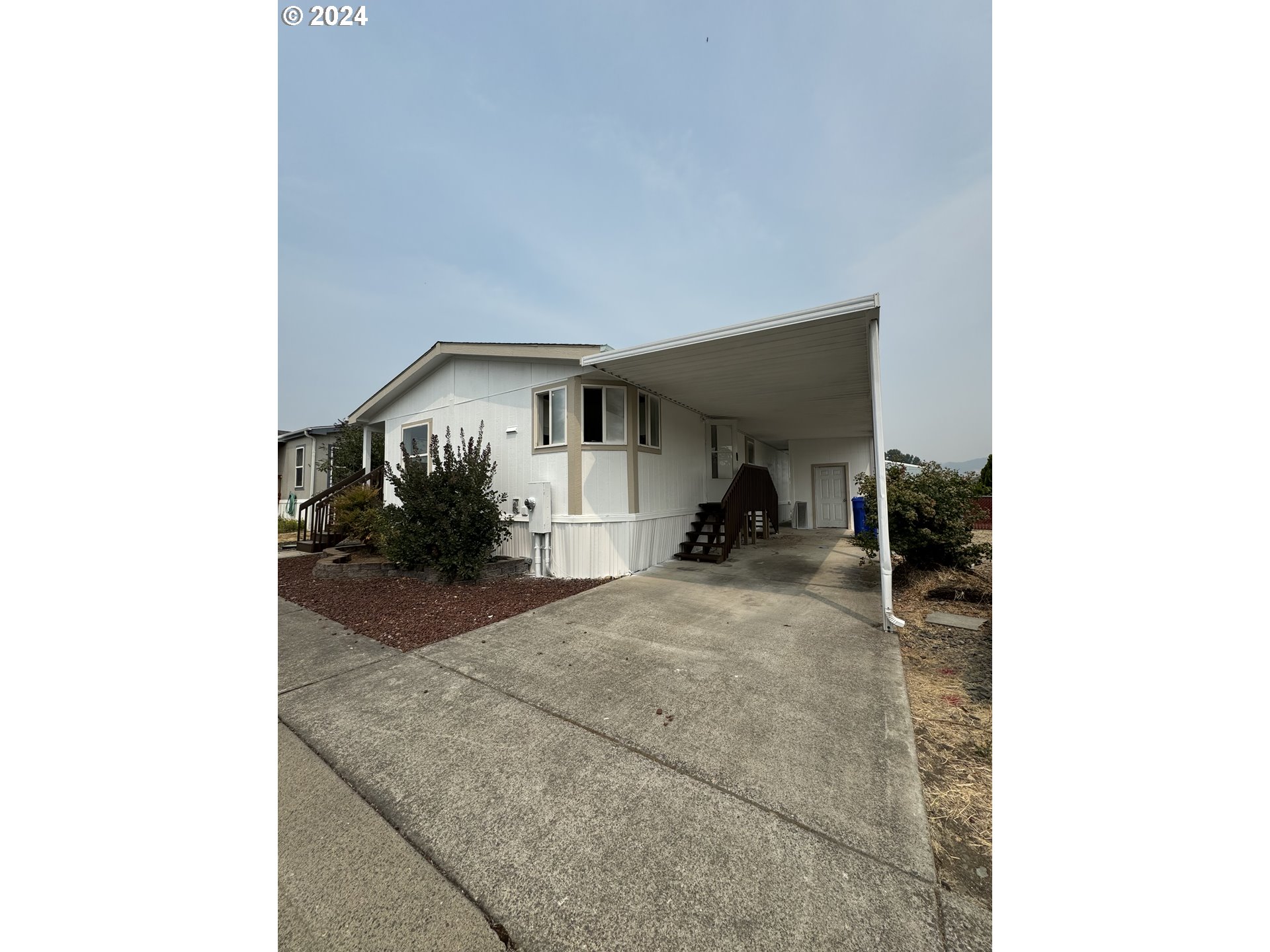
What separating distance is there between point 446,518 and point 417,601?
1328 millimetres

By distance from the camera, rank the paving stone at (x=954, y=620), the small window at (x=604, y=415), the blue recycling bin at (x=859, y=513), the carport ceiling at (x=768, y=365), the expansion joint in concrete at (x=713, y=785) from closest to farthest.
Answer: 1. the expansion joint in concrete at (x=713, y=785)
2. the paving stone at (x=954, y=620)
3. the carport ceiling at (x=768, y=365)
4. the small window at (x=604, y=415)
5. the blue recycling bin at (x=859, y=513)

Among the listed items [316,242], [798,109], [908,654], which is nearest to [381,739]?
[908,654]

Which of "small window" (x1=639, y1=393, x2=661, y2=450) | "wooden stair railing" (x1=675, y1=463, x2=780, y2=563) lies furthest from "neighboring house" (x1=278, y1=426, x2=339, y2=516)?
"wooden stair railing" (x1=675, y1=463, x2=780, y2=563)

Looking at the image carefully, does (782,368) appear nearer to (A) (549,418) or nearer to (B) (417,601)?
(A) (549,418)

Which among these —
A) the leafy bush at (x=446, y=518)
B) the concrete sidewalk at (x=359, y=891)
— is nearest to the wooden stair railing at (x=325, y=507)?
the leafy bush at (x=446, y=518)

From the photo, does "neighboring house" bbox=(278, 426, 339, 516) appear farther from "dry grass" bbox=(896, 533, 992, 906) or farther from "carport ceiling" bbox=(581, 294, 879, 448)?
"dry grass" bbox=(896, 533, 992, 906)

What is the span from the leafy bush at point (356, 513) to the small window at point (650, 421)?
19.0ft

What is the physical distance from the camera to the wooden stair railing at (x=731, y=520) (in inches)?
321

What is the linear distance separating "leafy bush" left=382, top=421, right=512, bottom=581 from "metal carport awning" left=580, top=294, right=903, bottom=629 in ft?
8.46

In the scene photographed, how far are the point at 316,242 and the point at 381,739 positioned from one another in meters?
8.03

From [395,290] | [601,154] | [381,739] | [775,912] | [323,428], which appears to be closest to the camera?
[775,912]

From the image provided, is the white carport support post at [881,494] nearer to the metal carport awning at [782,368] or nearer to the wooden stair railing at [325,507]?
the metal carport awning at [782,368]
